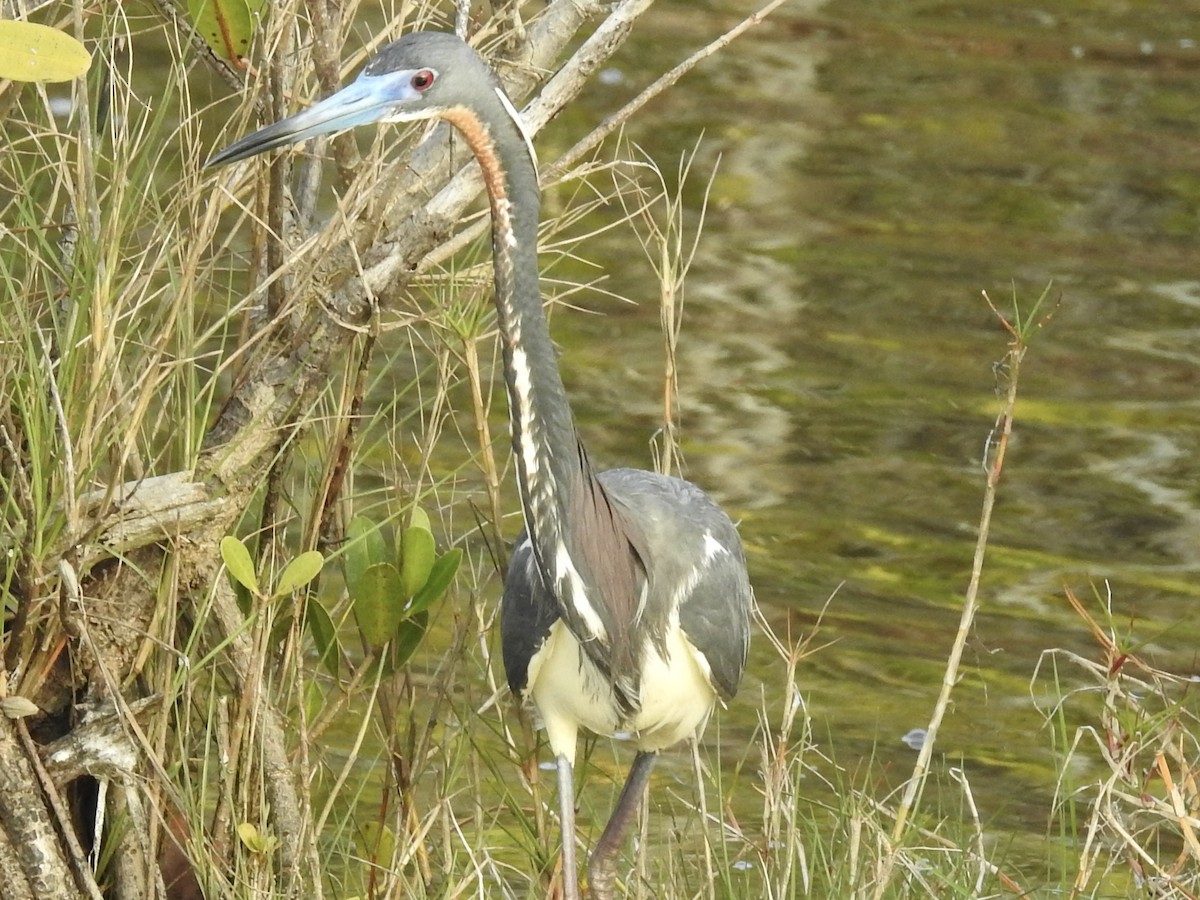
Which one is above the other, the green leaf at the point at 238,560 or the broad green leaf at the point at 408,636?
the green leaf at the point at 238,560

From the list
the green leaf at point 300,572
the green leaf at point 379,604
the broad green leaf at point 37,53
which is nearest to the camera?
the broad green leaf at point 37,53

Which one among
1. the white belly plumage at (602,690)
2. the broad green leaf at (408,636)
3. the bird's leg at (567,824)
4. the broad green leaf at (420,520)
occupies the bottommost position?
the bird's leg at (567,824)

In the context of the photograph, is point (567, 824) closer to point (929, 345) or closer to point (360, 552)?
point (360, 552)

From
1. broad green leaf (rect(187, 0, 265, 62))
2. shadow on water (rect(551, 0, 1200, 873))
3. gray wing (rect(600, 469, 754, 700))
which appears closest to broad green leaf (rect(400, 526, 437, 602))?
gray wing (rect(600, 469, 754, 700))

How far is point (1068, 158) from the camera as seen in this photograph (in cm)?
877

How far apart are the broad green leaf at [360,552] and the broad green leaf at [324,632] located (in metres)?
0.06

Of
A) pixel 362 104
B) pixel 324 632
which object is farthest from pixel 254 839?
pixel 362 104

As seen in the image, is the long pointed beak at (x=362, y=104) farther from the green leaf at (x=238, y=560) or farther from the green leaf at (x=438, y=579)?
the green leaf at (x=438, y=579)

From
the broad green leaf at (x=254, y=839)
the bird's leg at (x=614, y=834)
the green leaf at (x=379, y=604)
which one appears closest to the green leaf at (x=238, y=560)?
the green leaf at (x=379, y=604)

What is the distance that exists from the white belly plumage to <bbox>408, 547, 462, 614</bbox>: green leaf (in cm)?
21

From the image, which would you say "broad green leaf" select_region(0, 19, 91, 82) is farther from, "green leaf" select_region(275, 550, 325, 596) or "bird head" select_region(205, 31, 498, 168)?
"green leaf" select_region(275, 550, 325, 596)

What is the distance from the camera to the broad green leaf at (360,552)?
10.3ft

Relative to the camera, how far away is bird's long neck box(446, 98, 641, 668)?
2.74 metres

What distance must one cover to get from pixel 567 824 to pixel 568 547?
53 centimetres
